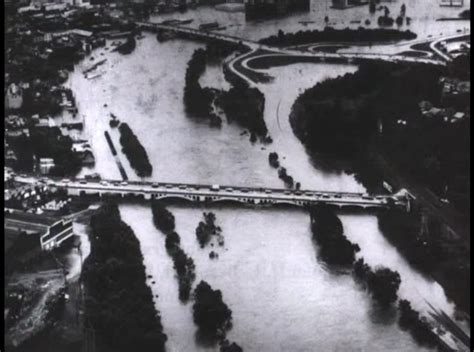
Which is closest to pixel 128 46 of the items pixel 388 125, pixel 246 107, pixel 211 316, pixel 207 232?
pixel 246 107

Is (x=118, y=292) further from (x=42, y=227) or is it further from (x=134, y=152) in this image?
(x=134, y=152)

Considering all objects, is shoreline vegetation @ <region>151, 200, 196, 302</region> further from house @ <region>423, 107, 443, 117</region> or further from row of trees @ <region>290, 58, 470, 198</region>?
house @ <region>423, 107, 443, 117</region>

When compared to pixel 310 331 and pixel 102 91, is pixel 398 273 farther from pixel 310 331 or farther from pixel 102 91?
pixel 102 91

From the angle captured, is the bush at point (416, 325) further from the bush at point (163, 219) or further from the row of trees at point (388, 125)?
the bush at point (163, 219)

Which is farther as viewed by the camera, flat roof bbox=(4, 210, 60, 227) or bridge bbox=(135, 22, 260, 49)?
bridge bbox=(135, 22, 260, 49)

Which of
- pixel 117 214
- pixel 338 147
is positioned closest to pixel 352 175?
pixel 338 147

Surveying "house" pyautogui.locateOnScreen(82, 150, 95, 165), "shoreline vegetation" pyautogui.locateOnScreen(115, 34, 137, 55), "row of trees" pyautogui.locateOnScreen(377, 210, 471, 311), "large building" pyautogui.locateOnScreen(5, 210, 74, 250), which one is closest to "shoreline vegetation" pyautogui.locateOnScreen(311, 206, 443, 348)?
"row of trees" pyautogui.locateOnScreen(377, 210, 471, 311)
